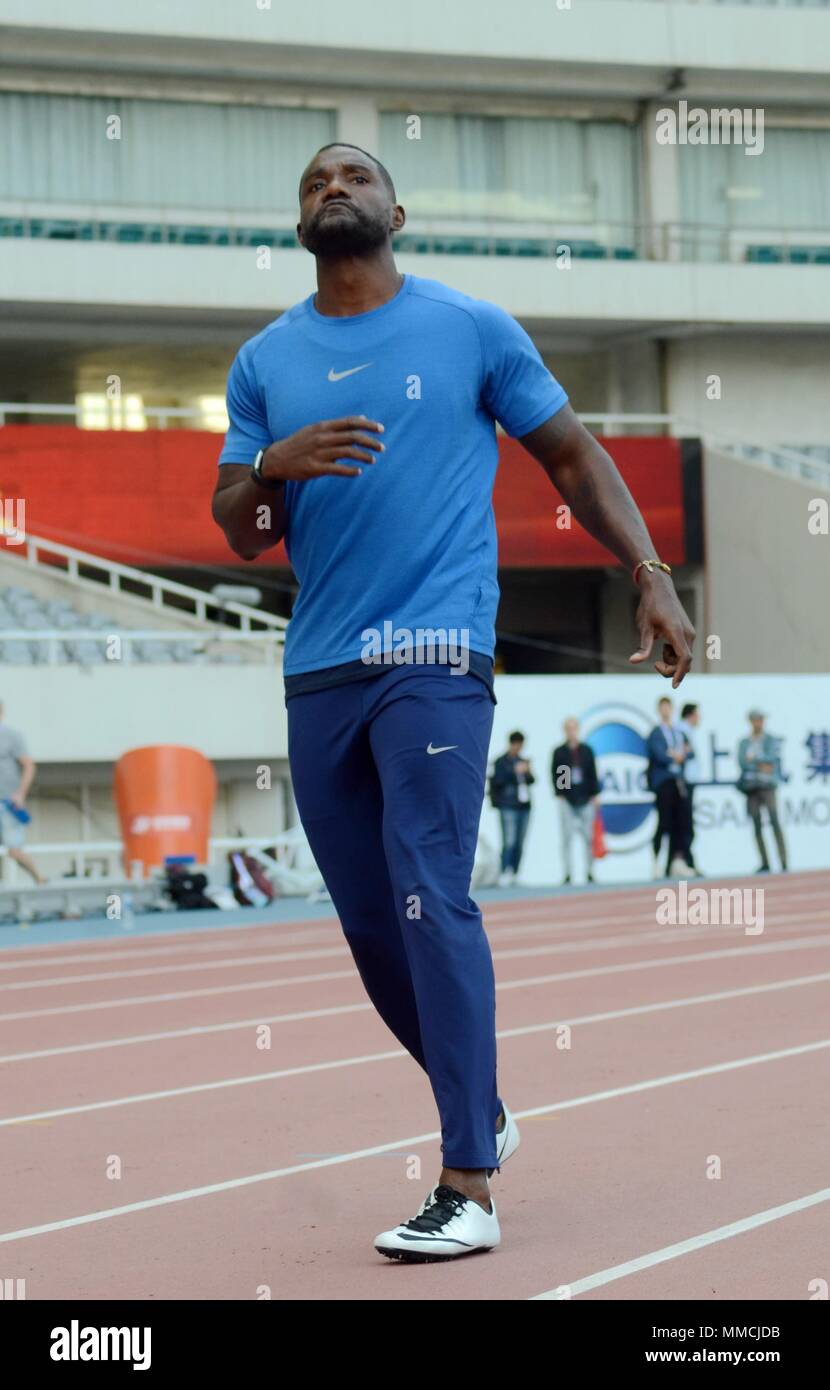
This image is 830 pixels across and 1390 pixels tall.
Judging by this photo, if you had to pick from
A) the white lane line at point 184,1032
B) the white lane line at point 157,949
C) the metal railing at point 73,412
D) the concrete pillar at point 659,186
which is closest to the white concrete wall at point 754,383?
the concrete pillar at point 659,186

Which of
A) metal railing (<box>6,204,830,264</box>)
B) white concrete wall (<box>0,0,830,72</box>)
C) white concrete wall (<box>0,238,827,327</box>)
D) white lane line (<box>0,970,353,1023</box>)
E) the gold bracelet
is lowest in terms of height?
white lane line (<box>0,970,353,1023</box>)

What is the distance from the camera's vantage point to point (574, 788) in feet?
71.1

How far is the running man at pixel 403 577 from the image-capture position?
182 inches

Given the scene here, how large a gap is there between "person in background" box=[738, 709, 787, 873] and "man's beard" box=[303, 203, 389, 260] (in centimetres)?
1857

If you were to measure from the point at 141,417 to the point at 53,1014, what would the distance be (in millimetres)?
27021

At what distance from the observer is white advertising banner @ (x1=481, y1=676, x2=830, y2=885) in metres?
22.3

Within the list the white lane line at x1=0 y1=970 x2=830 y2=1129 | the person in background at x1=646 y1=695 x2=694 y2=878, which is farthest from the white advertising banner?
the white lane line at x1=0 y1=970 x2=830 y2=1129

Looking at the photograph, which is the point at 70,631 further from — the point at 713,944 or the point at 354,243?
the point at 354,243

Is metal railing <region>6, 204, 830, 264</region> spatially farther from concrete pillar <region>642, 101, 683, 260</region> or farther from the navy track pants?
the navy track pants

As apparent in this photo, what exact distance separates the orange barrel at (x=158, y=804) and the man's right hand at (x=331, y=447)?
17483 millimetres

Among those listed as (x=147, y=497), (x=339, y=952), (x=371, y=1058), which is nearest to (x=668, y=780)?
(x=339, y=952)

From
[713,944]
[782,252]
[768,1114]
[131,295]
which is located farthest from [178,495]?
[768,1114]

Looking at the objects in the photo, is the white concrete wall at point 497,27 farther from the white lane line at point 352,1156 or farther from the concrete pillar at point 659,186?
the white lane line at point 352,1156

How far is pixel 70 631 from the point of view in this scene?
25.9 metres
